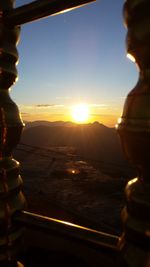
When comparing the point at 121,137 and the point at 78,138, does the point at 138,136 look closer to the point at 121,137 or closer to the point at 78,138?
the point at 121,137

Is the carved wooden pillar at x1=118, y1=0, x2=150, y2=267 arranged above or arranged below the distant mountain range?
above

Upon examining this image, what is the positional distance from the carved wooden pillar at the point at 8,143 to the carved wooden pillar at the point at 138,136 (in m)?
0.40

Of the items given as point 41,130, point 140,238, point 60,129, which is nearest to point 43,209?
point 140,238

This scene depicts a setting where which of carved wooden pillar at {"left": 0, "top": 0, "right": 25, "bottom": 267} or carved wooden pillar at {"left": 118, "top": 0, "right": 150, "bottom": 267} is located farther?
A: carved wooden pillar at {"left": 0, "top": 0, "right": 25, "bottom": 267}

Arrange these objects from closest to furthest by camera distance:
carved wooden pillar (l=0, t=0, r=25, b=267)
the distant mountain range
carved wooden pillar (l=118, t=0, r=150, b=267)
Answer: carved wooden pillar (l=118, t=0, r=150, b=267) → carved wooden pillar (l=0, t=0, r=25, b=267) → the distant mountain range

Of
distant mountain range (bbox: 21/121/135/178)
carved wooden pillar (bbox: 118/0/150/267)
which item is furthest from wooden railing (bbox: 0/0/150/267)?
distant mountain range (bbox: 21/121/135/178)

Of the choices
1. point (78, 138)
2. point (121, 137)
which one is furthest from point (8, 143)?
point (78, 138)

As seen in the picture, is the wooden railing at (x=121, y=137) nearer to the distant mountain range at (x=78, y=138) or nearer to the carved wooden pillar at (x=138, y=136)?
the carved wooden pillar at (x=138, y=136)

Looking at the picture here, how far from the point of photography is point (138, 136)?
1.85 feet

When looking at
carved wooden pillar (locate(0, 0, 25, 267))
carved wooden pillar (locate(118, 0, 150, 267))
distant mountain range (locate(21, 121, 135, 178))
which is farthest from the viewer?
distant mountain range (locate(21, 121, 135, 178))

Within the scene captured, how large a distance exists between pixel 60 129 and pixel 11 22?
70.8 m

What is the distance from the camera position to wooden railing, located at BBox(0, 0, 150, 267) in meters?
0.58

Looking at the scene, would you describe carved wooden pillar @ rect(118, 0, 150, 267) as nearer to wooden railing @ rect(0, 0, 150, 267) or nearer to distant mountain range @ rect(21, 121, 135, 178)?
wooden railing @ rect(0, 0, 150, 267)

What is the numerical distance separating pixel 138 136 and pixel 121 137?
49 mm
